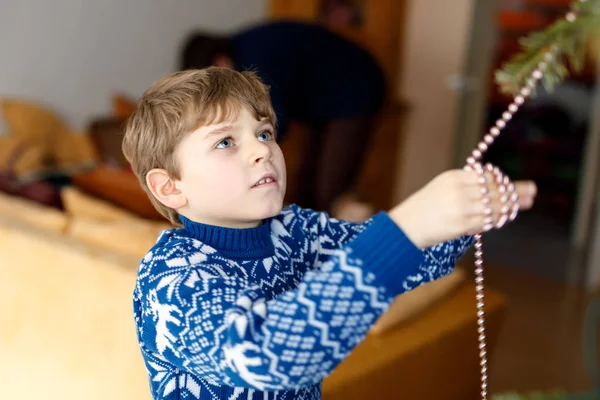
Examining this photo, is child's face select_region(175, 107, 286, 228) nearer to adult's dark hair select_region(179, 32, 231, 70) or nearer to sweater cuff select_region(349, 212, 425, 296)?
sweater cuff select_region(349, 212, 425, 296)

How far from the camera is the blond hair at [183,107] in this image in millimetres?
929

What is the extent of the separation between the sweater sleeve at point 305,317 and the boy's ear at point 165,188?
20cm

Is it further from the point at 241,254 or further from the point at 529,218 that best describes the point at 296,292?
the point at 529,218

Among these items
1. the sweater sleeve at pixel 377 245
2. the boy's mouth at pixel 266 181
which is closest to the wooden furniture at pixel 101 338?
the sweater sleeve at pixel 377 245

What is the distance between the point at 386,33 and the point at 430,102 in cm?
50

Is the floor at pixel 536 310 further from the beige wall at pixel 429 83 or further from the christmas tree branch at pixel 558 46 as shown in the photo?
the christmas tree branch at pixel 558 46

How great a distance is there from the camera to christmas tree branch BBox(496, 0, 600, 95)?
58 cm

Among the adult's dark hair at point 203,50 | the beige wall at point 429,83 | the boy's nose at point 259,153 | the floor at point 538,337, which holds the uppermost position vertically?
the beige wall at point 429,83

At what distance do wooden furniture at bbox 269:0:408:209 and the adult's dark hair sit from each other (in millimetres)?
1356

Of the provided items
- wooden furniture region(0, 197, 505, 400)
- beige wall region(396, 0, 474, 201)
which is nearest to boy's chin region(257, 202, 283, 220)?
wooden furniture region(0, 197, 505, 400)

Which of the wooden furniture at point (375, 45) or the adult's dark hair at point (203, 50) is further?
the wooden furniture at point (375, 45)

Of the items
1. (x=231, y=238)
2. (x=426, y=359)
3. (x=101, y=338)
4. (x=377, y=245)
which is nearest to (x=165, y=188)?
(x=231, y=238)

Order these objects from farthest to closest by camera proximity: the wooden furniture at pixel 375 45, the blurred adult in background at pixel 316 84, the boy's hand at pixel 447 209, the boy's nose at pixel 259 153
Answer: the wooden furniture at pixel 375 45, the blurred adult in background at pixel 316 84, the boy's nose at pixel 259 153, the boy's hand at pixel 447 209

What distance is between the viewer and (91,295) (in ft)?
5.89
